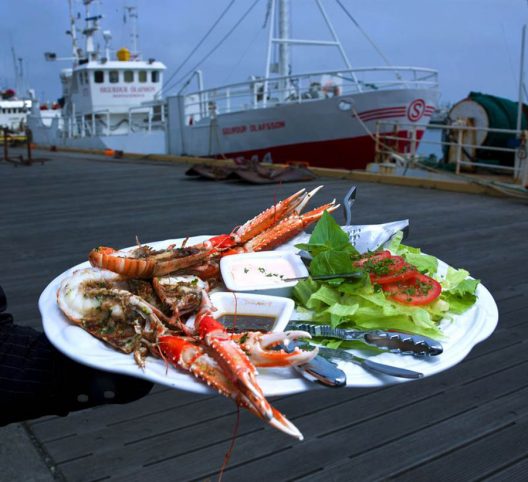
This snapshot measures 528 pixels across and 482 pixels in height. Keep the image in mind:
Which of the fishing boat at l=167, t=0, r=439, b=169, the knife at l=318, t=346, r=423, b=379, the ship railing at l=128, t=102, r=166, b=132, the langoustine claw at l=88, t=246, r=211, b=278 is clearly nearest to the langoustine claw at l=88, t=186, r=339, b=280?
the langoustine claw at l=88, t=246, r=211, b=278

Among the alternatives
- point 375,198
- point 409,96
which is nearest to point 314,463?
point 375,198

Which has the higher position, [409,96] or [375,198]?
[409,96]

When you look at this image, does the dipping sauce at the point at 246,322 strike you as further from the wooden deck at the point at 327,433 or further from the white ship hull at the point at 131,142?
the white ship hull at the point at 131,142

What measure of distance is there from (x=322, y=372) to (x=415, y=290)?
0.48m

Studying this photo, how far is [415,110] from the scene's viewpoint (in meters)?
13.6

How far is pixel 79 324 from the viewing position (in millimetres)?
1423

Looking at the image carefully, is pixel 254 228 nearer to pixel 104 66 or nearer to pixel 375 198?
pixel 375 198

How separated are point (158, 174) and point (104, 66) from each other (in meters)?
12.7

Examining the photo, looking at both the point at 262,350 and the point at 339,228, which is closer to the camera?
the point at 262,350

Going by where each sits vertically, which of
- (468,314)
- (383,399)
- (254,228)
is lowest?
(383,399)

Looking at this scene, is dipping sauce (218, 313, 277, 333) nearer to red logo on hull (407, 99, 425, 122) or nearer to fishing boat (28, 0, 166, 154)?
red logo on hull (407, 99, 425, 122)

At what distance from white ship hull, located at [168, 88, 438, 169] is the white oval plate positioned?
11889mm

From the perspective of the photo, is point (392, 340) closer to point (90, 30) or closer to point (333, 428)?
point (333, 428)

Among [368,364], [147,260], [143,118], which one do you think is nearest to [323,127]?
[143,118]
